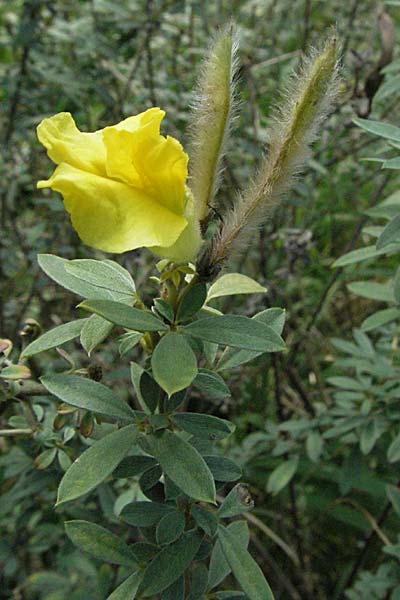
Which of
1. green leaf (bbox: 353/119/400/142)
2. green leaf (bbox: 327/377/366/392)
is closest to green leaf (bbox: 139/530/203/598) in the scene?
green leaf (bbox: 353/119/400/142)

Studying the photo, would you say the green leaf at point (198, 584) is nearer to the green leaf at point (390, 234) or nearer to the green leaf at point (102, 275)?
the green leaf at point (102, 275)

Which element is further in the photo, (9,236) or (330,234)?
(330,234)

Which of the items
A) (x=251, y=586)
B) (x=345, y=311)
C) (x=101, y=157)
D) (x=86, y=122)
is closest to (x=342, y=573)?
(x=345, y=311)

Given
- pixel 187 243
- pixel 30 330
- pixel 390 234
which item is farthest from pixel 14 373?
pixel 390 234

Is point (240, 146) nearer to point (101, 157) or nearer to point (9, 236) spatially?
point (9, 236)

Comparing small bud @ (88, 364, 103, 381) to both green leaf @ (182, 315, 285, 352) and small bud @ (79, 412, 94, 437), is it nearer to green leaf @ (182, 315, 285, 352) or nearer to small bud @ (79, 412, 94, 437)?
small bud @ (79, 412, 94, 437)
